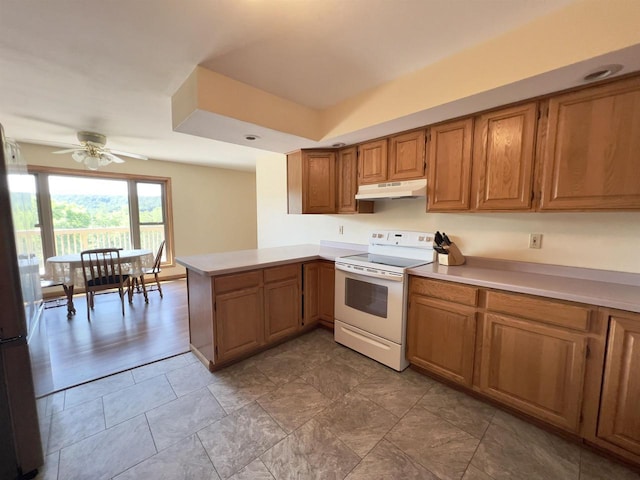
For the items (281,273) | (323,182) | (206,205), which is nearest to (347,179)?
(323,182)

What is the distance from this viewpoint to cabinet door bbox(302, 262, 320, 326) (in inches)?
115

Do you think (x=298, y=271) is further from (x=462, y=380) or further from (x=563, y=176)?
(x=563, y=176)

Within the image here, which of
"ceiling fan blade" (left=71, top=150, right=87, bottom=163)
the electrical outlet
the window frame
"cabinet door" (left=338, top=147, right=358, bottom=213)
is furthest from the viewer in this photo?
the window frame

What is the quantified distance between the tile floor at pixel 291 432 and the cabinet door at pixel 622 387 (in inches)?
7.8

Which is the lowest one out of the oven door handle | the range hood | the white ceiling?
the oven door handle

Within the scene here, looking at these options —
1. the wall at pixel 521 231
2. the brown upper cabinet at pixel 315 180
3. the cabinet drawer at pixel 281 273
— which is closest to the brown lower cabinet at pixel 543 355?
the wall at pixel 521 231

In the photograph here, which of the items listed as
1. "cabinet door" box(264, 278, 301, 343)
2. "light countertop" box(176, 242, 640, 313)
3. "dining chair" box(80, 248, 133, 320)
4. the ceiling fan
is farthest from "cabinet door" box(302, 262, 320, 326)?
the ceiling fan

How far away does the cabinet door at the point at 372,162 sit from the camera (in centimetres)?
263

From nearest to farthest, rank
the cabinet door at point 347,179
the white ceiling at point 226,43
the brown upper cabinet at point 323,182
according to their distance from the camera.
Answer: the white ceiling at point 226,43 → the cabinet door at point 347,179 → the brown upper cabinet at point 323,182

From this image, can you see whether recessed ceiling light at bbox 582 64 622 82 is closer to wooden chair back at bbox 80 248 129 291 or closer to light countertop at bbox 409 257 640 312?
light countertop at bbox 409 257 640 312

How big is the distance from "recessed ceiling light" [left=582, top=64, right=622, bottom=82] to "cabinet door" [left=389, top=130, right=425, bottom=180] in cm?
104

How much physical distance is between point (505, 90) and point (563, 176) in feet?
2.18

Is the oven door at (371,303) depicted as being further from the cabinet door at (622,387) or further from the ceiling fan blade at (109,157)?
the ceiling fan blade at (109,157)

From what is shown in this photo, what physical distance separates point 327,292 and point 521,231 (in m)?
1.88
